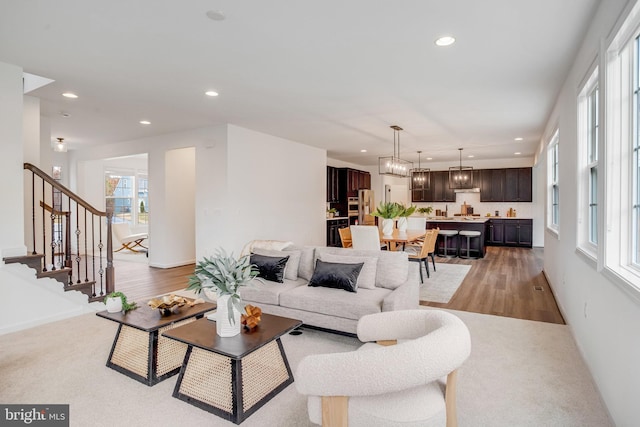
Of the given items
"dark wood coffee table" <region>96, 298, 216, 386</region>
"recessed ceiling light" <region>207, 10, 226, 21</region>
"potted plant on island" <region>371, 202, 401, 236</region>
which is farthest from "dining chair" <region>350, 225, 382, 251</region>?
"recessed ceiling light" <region>207, 10, 226, 21</region>

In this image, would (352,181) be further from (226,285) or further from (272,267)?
(226,285)

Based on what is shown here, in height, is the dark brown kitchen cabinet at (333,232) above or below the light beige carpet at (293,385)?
above

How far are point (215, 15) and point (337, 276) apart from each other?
2442 millimetres

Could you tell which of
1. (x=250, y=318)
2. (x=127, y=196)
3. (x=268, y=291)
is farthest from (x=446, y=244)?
(x=127, y=196)

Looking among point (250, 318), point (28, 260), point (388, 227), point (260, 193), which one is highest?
point (260, 193)

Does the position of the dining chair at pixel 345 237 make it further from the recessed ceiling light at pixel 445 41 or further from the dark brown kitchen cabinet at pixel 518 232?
the dark brown kitchen cabinet at pixel 518 232

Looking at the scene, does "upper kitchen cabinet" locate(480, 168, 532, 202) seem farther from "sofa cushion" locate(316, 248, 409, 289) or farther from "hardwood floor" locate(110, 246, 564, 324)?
"sofa cushion" locate(316, 248, 409, 289)

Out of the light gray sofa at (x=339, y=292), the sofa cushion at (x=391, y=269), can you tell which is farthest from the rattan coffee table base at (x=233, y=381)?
the sofa cushion at (x=391, y=269)

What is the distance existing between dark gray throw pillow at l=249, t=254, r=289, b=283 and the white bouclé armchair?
7.90ft

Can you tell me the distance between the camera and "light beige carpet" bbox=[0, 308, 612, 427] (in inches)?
85.3

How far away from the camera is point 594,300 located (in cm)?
259

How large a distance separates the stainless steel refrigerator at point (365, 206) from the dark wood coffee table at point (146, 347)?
8.13 meters

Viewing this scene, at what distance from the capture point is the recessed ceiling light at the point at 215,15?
250cm

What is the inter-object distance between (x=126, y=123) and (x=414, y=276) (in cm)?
516
